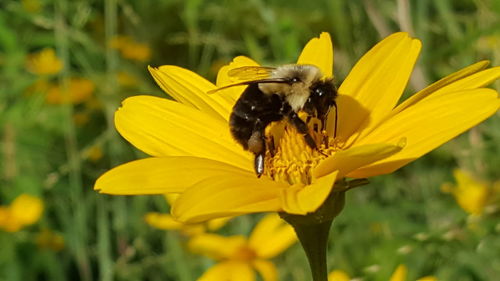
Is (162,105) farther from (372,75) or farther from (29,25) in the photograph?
(29,25)

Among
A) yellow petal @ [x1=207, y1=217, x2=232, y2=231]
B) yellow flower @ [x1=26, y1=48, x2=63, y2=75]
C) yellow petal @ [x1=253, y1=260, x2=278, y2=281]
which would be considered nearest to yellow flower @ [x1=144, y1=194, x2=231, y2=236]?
yellow petal @ [x1=207, y1=217, x2=232, y2=231]

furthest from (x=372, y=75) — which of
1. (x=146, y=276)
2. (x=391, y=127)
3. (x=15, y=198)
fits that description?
(x=15, y=198)

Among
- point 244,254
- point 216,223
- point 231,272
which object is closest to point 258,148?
point 231,272

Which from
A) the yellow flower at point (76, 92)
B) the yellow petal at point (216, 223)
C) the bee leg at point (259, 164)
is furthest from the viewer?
the yellow flower at point (76, 92)

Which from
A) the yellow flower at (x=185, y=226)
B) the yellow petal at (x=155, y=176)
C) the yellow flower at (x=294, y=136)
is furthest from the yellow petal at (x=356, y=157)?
the yellow flower at (x=185, y=226)

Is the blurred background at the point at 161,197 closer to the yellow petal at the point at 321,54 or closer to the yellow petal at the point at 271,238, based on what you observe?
the yellow petal at the point at 271,238

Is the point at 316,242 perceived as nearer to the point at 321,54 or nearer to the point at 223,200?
the point at 223,200
